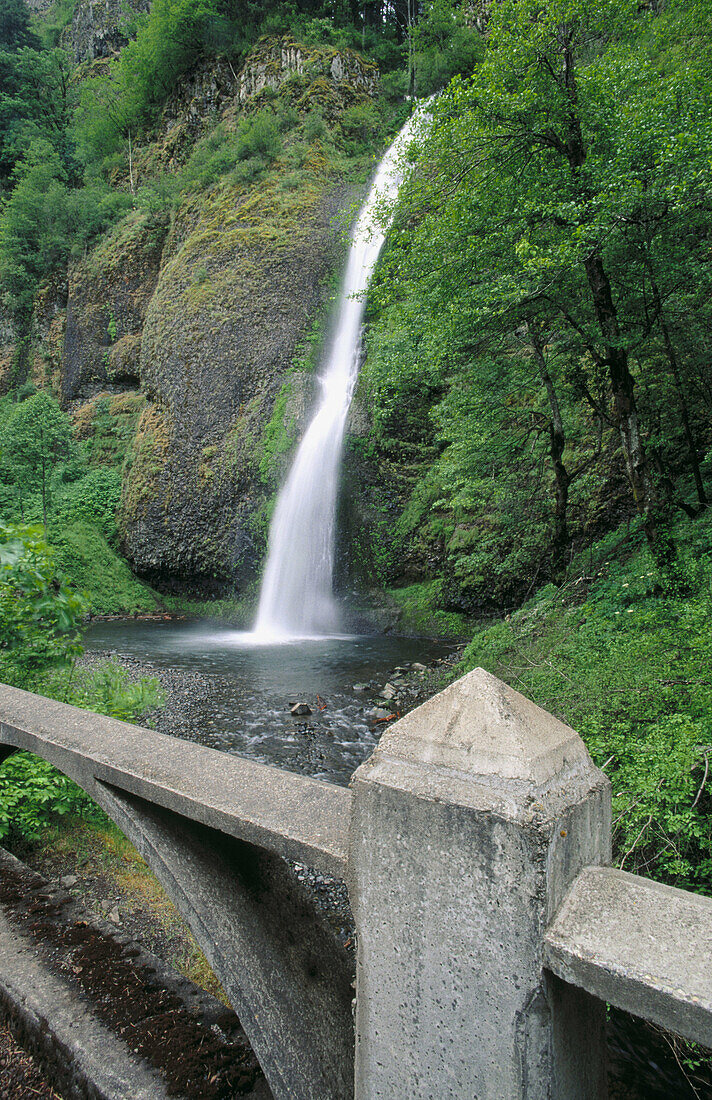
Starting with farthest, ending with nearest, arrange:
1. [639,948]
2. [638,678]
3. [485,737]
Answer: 1. [638,678]
2. [485,737]
3. [639,948]

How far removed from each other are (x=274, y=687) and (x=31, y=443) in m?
13.3

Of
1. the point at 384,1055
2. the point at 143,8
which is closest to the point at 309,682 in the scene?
the point at 384,1055

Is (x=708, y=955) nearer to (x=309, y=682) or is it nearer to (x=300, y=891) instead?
(x=300, y=891)

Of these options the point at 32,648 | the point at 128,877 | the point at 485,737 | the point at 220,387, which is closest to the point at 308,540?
the point at 220,387

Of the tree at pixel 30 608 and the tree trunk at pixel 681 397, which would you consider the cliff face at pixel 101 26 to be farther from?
the tree at pixel 30 608

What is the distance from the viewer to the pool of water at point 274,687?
559cm

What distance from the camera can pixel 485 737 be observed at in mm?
977

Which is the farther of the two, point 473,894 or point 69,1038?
point 69,1038

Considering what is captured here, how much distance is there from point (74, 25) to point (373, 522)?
40433mm

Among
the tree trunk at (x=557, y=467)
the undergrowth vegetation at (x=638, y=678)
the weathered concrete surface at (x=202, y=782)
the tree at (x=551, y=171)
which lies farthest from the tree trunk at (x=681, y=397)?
the weathered concrete surface at (x=202, y=782)

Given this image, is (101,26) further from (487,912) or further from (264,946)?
(487,912)

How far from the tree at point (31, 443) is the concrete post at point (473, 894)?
18.2 meters

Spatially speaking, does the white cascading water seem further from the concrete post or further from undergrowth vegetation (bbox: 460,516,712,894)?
the concrete post

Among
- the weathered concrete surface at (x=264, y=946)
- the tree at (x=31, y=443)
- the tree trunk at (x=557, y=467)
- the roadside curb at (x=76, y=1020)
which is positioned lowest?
the roadside curb at (x=76, y=1020)
